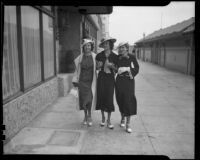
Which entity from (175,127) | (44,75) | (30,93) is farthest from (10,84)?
(175,127)

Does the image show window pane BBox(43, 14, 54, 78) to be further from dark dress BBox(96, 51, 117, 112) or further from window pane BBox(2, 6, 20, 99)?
dark dress BBox(96, 51, 117, 112)

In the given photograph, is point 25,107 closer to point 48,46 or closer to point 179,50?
point 48,46

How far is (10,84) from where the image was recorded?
4.59m

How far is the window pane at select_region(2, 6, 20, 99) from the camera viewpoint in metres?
4.35

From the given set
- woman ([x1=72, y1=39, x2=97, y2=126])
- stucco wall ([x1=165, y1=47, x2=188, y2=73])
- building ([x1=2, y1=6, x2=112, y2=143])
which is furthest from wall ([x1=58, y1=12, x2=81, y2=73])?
stucco wall ([x1=165, y1=47, x2=188, y2=73])

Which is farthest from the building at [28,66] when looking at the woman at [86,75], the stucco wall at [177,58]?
the stucco wall at [177,58]

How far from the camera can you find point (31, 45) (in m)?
5.75

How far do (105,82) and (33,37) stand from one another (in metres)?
2.20

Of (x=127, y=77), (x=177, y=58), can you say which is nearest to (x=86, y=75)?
(x=127, y=77)

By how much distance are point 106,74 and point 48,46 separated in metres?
3.05

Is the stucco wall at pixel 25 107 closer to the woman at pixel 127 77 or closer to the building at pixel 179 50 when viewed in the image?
the woman at pixel 127 77

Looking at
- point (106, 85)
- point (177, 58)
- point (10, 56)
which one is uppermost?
point (10, 56)

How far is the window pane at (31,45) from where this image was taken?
5.34 metres
